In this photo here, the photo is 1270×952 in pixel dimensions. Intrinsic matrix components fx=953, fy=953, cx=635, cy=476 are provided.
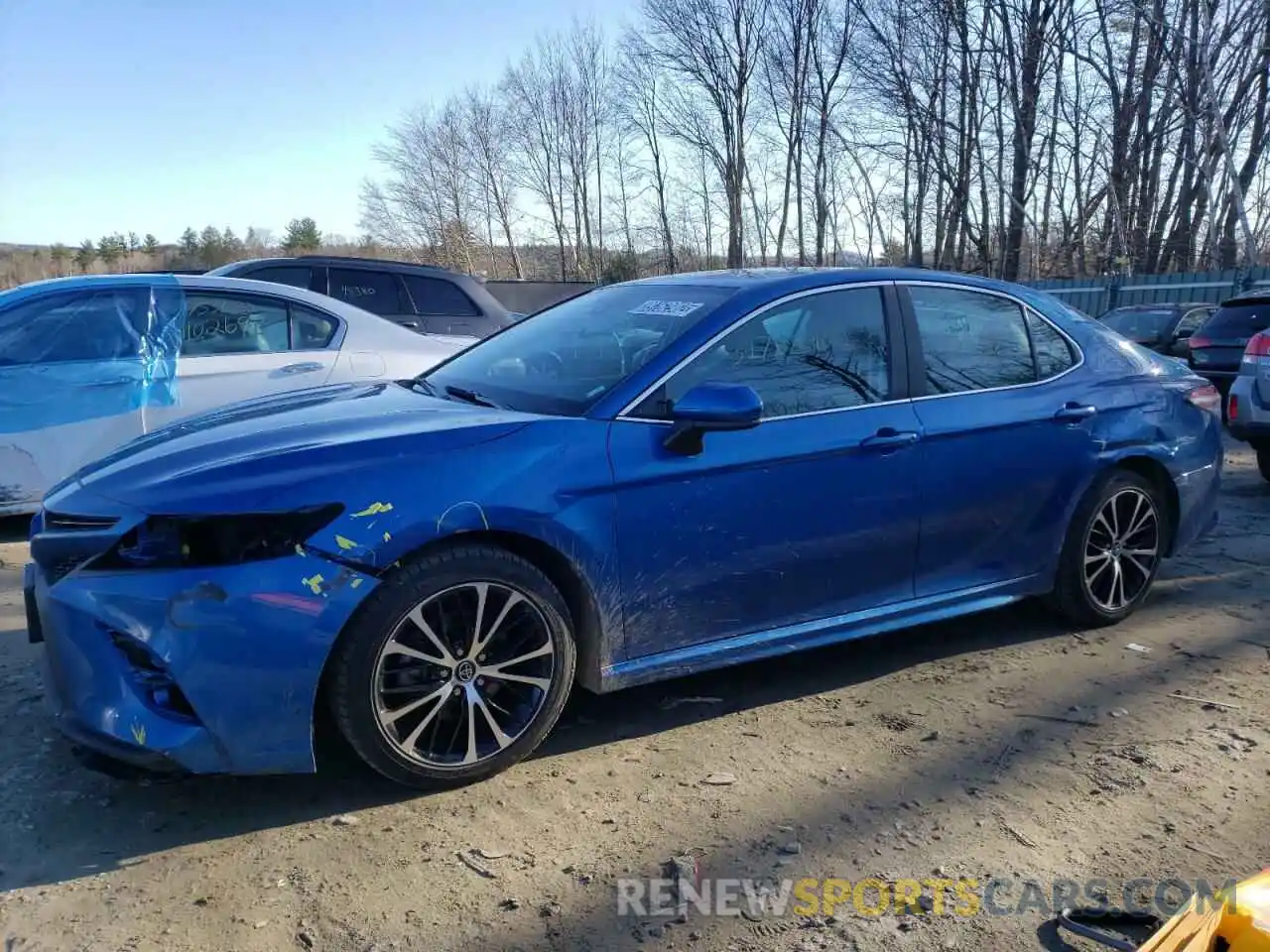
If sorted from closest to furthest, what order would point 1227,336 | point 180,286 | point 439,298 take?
point 180,286 < point 439,298 < point 1227,336

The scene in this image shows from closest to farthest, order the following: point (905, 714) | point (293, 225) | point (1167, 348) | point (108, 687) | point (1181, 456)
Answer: point (108, 687) → point (905, 714) → point (1181, 456) → point (1167, 348) → point (293, 225)

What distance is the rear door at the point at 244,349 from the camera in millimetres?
5844

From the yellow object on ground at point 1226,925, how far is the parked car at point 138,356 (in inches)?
214

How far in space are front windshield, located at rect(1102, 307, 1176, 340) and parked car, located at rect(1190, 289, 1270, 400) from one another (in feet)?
9.96

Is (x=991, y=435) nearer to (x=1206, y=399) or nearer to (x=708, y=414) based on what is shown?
(x=708, y=414)

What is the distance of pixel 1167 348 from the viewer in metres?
13.8

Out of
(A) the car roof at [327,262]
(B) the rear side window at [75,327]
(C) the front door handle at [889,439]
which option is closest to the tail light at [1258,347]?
(C) the front door handle at [889,439]

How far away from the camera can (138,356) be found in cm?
575

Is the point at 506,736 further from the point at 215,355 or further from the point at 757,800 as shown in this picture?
the point at 215,355

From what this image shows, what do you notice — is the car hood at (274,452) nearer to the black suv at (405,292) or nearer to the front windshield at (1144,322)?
the black suv at (405,292)

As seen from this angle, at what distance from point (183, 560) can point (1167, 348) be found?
573 inches

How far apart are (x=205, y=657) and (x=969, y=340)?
3043mm

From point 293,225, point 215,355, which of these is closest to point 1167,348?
point 215,355

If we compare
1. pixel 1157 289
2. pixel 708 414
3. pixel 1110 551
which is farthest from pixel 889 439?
pixel 1157 289
